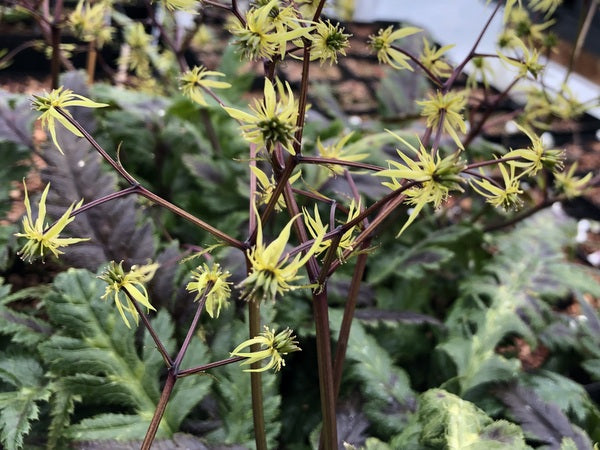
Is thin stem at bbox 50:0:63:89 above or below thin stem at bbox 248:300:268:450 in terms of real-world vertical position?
above

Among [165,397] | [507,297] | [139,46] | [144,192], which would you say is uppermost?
[139,46]

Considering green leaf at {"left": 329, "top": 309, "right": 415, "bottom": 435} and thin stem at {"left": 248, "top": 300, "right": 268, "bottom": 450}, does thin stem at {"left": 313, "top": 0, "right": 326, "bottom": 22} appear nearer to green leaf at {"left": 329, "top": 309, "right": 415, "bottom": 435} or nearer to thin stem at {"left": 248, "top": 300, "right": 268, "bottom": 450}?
thin stem at {"left": 248, "top": 300, "right": 268, "bottom": 450}

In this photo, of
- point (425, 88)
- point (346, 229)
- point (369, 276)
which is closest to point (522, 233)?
point (369, 276)

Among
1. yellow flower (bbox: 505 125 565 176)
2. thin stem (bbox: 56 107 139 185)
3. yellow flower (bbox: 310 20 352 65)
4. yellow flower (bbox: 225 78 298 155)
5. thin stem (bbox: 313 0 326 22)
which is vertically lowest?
yellow flower (bbox: 225 78 298 155)

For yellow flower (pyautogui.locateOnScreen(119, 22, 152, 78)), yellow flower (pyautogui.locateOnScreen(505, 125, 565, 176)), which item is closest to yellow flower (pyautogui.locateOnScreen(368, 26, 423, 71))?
yellow flower (pyautogui.locateOnScreen(505, 125, 565, 176))

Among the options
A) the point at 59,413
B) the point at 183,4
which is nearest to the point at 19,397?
the point at 59,413

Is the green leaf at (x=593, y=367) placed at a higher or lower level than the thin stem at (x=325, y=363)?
higher

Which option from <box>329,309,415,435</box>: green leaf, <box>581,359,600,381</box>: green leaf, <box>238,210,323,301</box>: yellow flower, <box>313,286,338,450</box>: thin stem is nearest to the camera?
<box>238,210,323,301</box>: yellow flower

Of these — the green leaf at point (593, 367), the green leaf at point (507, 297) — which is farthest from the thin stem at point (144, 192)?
the green leaf at point (593, 367)

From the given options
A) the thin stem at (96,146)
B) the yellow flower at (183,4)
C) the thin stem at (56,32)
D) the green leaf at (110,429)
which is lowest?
the green leaf at (110,429)

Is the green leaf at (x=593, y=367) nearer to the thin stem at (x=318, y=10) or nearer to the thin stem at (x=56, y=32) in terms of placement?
the thin stem at (x=318, y=10)

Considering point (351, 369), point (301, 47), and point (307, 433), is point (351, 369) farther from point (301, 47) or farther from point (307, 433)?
point (301, 47)

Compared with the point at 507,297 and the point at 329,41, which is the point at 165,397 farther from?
the point at 507,297
